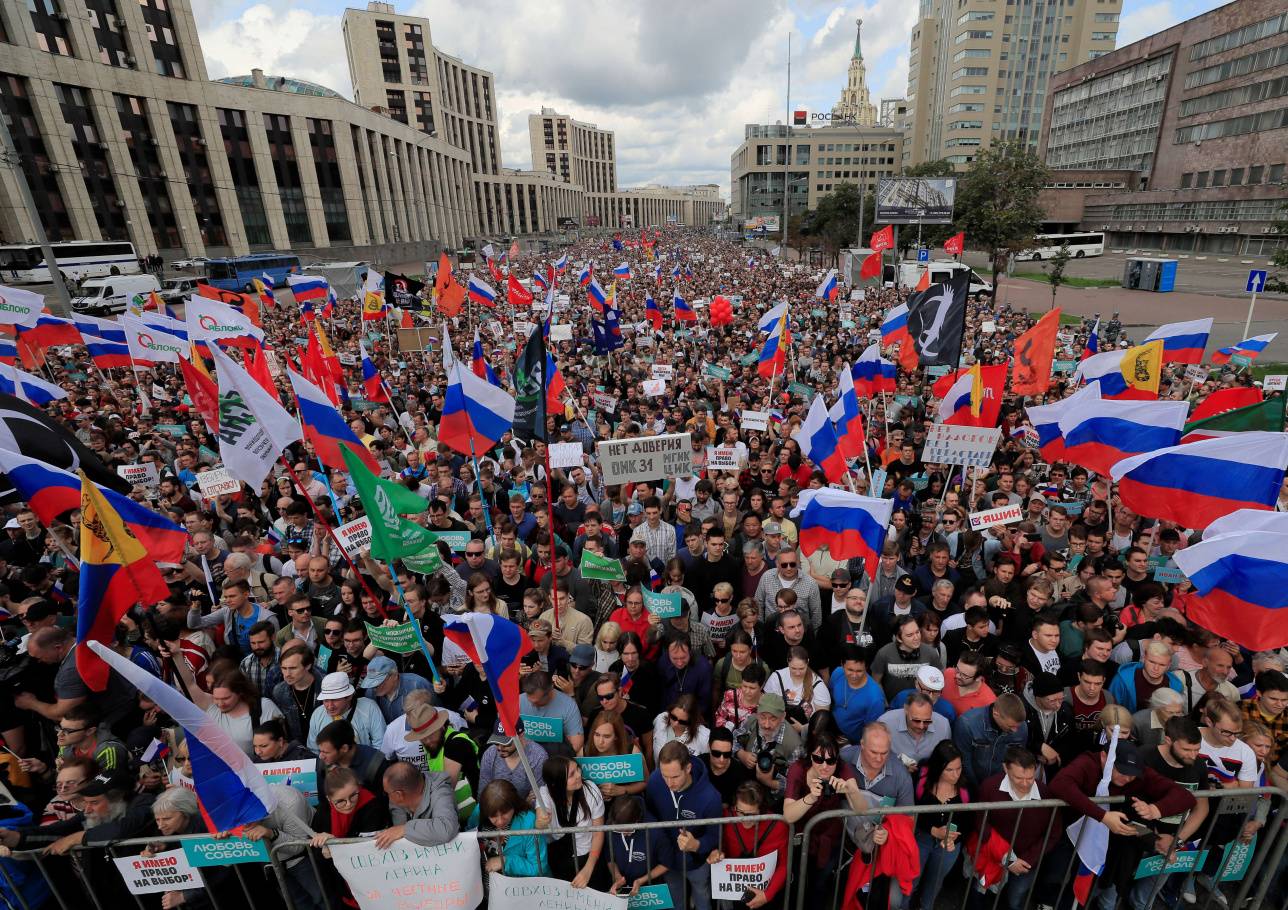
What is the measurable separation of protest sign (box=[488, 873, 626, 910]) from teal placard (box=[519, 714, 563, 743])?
923mm

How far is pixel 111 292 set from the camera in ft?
108

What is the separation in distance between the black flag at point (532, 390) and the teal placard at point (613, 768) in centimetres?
350

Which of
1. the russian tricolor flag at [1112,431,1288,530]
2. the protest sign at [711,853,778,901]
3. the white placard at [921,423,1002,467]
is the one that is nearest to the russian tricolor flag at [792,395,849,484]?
the white placard at [921,423,1002,467]

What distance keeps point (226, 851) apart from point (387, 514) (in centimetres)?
243

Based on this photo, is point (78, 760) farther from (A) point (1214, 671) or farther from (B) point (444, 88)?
(B) point (444, 88)

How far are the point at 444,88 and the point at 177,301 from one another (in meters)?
88.7

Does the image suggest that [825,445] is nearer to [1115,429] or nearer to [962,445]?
[962,445]

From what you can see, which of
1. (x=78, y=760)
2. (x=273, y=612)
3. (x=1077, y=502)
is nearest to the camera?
(x=78, y=760)

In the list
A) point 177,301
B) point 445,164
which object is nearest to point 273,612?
point 177,301

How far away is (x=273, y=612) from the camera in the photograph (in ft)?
21.8

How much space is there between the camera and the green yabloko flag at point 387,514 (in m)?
5.06

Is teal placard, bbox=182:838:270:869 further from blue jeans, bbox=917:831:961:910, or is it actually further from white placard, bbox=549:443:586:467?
white placard, bbox=549:443:586:467

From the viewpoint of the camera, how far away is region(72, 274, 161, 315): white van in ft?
101

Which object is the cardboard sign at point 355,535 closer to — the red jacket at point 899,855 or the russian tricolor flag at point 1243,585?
the red jacket at point 899,855
